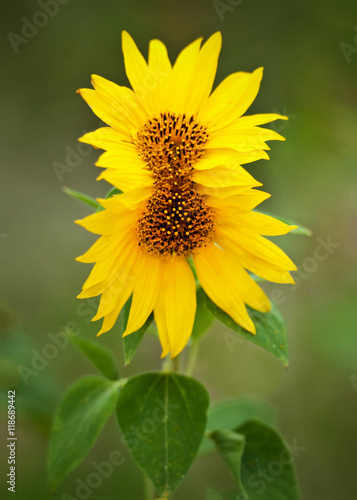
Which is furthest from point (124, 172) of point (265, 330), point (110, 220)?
point (265, 330)

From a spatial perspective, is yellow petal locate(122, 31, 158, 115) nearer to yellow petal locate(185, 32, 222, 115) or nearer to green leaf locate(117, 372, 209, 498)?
yellow petal locate(185, 32, 222, 115)

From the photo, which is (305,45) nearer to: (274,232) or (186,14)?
(186,14)

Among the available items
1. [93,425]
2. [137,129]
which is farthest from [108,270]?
Answer: [93,425]

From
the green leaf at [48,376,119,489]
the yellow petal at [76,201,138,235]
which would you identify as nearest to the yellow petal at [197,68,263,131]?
the yellow petal at [76,201,138,235]

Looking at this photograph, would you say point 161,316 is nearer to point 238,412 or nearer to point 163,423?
point 163,423

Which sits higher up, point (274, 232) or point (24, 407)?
point (274, 232)
